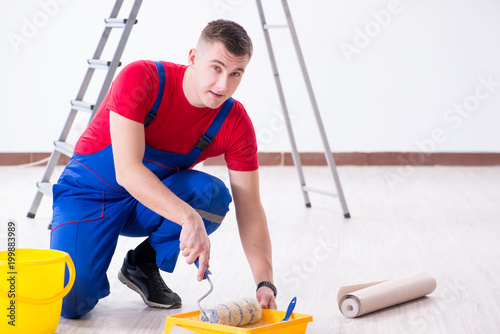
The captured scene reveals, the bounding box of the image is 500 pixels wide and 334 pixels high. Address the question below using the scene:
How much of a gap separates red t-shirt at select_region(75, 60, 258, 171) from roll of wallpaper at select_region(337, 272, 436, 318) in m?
0.53

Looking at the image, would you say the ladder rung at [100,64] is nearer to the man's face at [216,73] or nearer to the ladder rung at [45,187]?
the ladder rung at [45,187]

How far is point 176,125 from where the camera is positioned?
6.31 ft

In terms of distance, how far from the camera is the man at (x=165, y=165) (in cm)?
179

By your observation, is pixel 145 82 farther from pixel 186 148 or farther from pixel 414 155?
pixel 414 155

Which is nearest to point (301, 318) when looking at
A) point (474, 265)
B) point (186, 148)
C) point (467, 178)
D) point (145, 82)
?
point (186, 148)

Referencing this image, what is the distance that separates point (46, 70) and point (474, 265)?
4303mm

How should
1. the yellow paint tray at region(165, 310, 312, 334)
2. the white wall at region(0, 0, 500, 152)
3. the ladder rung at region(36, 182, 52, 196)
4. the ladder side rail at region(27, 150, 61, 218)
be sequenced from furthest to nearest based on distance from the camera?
the white wall at region(0, 0, 500, 152) < the ladder side rail at region(27, 150, 61, 218) < the ladder rung at region(36, 182, 52, 196) < the yellow paint tray at region(165, 310, 312, 334)

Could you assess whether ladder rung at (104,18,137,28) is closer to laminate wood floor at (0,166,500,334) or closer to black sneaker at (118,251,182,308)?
laminate wood floor at (0,166,500,334)

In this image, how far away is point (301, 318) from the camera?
1646mm

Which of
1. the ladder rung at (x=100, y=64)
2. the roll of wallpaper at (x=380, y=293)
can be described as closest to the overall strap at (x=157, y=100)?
the roll of wallpaper at (x=380, y=293)

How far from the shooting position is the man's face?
1771 millimetres

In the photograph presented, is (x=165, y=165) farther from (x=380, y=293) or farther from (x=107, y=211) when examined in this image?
(x=380, y=293)

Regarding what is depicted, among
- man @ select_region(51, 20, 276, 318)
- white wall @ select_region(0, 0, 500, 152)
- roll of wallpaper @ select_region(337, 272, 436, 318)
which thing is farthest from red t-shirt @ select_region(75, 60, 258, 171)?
white wall @ select_region(0, 0, 500, 152)

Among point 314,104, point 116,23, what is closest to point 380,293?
point 314,104
